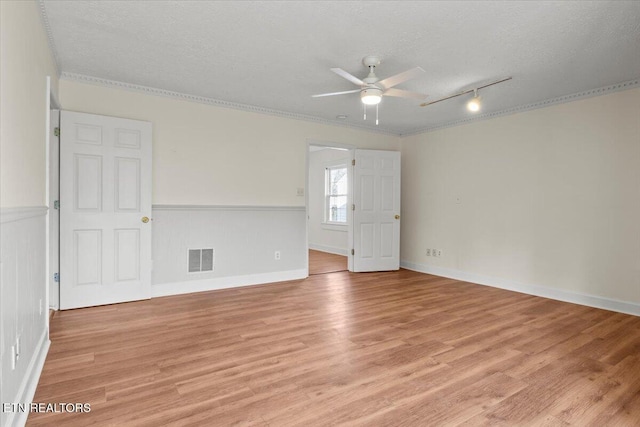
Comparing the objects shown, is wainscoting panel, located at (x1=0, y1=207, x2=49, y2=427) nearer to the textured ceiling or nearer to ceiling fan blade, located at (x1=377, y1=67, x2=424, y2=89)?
the textured ceiling

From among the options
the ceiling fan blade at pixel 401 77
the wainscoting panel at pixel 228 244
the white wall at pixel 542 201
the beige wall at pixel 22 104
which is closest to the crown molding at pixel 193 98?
the beige wall at pixel 22 104

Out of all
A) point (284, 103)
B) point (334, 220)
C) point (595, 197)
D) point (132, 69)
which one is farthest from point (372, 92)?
point (334, 220)

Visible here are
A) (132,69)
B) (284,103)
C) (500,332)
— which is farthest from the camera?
(284,103)

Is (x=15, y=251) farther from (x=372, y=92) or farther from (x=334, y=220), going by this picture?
(x=334, y=220)

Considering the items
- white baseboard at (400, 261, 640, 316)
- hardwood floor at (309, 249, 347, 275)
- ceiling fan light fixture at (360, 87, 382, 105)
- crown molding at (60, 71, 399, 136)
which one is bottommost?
hardwood floor at (309, 249, 347, 275)

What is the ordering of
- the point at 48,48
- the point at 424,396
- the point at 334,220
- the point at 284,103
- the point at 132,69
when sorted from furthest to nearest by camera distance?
the point at 334,220 → the point at 284,103 → the point at 132,69 → the point at 48,48 → the point at 424,396

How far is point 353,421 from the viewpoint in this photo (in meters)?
1.81

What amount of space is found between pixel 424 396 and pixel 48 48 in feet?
12.9

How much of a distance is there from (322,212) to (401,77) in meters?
5.92

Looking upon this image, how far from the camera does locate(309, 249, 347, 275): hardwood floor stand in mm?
6117

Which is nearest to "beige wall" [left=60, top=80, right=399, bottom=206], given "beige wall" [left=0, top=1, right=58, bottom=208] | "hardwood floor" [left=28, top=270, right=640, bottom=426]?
"beige wall" [left=0, top=1, right=58, bottom=208]

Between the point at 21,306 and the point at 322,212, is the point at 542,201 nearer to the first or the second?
the point at 322,212

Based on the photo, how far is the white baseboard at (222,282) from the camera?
14.2ft

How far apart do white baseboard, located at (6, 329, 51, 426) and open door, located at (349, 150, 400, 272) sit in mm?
4312
